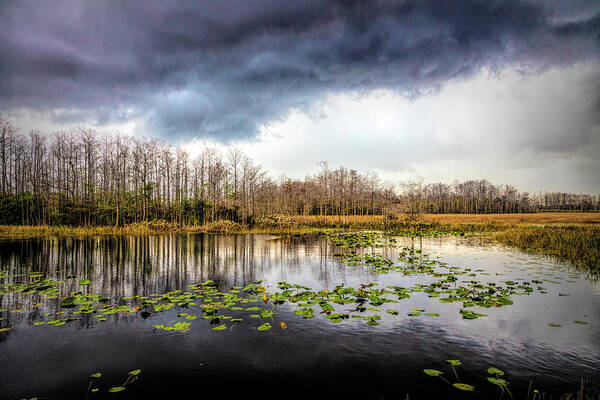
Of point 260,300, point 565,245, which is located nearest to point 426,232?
point 565,245

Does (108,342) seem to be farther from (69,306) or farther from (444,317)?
(444,317)

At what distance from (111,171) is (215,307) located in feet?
160

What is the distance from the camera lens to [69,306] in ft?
26.2

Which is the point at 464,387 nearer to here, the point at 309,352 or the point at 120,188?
the point at 309,352

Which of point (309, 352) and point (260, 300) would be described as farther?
point (260, 300)

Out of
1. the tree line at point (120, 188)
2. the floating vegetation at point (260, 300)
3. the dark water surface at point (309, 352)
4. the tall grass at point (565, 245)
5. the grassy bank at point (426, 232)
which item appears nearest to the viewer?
the dark water surface at point (309, 352)

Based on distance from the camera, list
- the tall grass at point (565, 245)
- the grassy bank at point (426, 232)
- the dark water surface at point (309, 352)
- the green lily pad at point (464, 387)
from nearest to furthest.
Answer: the green lily pad at point (464, 387) → the dark water surface at point (309, 352) → the tall grass at point (565, 245) → the grassy bank at point (426, 232)

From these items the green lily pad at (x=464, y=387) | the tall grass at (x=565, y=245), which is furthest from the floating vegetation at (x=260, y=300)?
the tall grass at (x=565, y=245)

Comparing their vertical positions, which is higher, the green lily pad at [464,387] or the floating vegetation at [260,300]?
the green lily pad at [464,387]

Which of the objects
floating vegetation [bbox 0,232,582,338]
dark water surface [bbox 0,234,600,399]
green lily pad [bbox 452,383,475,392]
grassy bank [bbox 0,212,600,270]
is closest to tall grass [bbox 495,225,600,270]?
grassy bank [bbox 0,212,600,270]

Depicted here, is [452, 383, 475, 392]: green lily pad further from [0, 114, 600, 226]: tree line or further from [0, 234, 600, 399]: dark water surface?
[0, 114, 600, 226]: tree line

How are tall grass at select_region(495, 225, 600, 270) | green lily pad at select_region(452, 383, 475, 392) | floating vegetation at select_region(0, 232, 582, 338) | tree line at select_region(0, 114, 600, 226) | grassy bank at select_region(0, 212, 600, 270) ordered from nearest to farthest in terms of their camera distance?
green lily pad at select_region(452, 383, 475, 392) < floating vegetation at select_region(0, 232, 582, 338) < tall grass at select_region(495, 225, 600, 270) < grassy bank at select_region(0, 212, 600, 270) < tree line at select_region(0, 114, 600, 226)

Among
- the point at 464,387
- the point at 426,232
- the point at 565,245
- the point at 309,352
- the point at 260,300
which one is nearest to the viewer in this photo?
the point at 464,387

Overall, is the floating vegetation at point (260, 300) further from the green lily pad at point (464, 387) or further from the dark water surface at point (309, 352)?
the green lily pad at point (464, 387)
